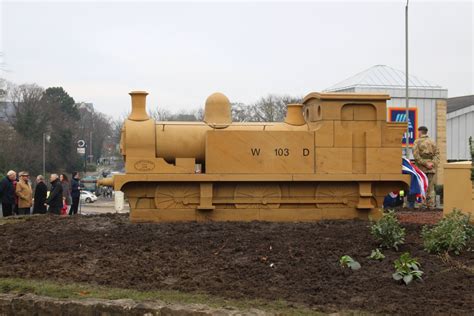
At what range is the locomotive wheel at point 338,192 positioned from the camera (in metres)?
11.6

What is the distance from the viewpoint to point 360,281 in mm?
7109

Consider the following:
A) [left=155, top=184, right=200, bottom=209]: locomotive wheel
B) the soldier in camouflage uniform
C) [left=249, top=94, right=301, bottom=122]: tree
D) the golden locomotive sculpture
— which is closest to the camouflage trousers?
the soldier in camouflage uniform

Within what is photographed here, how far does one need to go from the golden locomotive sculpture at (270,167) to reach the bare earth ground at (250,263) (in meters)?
0.82

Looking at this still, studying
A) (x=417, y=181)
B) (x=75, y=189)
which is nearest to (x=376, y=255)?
(x=417, y=181)

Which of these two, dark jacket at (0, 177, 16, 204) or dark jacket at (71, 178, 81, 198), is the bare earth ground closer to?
dark jacket at (0, 177, 16, 204)

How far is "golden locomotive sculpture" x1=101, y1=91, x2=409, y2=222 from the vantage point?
11.4 metres

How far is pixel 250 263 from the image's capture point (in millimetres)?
7984

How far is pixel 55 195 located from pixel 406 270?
450 inches

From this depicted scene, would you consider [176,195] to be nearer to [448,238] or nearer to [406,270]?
[448,238]

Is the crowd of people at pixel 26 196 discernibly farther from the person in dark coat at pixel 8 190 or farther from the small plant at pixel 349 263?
the small plant at pixel 349 263

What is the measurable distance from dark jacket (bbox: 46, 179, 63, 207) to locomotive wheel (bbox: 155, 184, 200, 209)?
5.76 metres

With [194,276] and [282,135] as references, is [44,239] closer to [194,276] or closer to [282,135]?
[194,276]

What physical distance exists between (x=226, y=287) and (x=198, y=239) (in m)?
2.31

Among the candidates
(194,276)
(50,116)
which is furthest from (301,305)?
(50,116)
